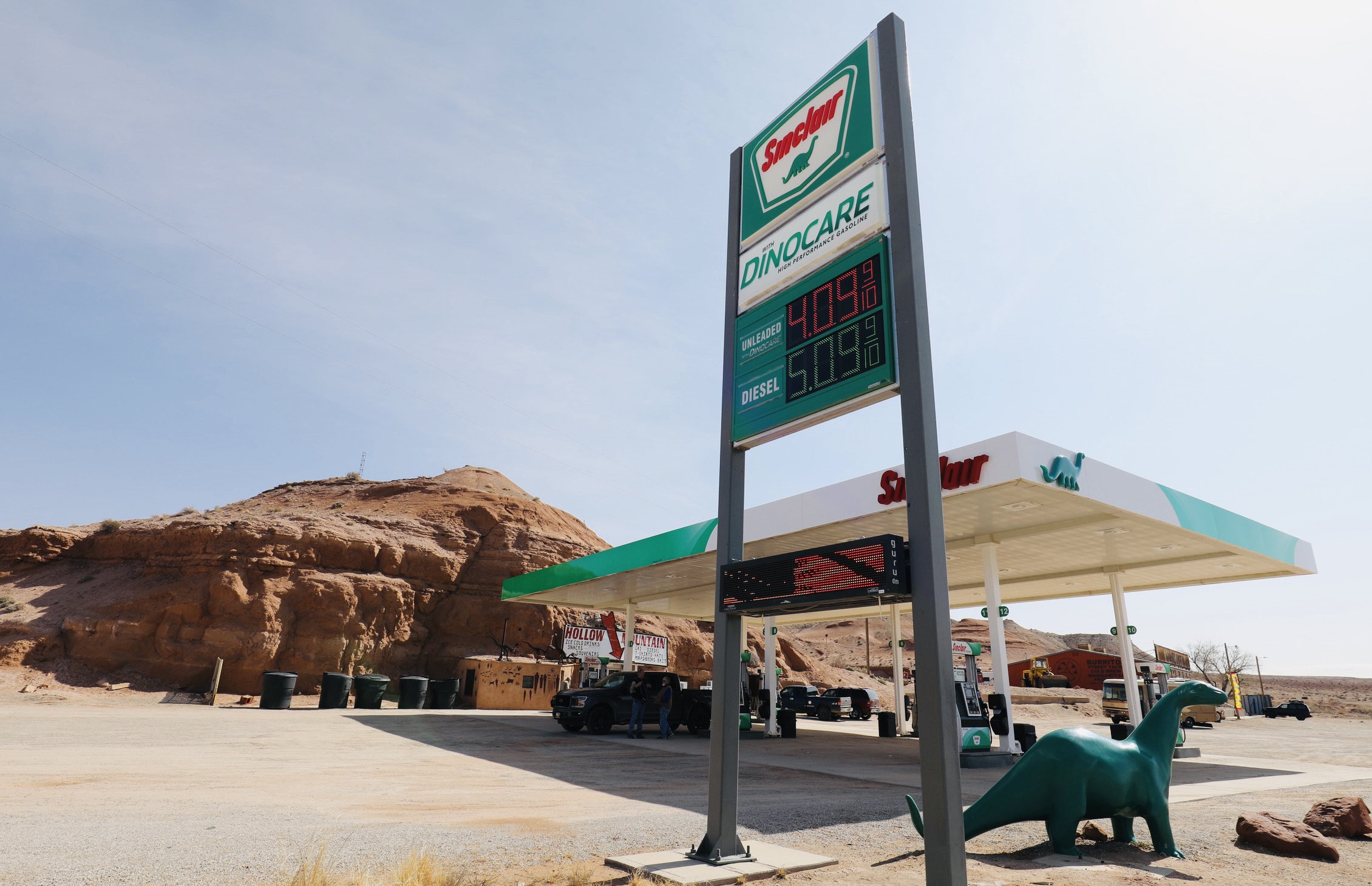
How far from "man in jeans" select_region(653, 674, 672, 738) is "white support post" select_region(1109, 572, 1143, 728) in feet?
38.3

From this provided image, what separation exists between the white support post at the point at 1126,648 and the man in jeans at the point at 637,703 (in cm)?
1227

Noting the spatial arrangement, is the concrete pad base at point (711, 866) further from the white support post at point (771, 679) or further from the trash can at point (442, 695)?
the trash can at point (442, 695)

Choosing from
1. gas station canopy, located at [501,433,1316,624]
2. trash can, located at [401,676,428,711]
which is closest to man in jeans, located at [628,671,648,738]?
gas station canopy, located at [501,433,1316,624]

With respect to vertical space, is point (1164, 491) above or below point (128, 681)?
above

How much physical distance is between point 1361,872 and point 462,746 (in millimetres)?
13991

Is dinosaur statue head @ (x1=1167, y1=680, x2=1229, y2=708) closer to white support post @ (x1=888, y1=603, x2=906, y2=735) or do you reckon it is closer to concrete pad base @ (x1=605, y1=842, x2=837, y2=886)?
concrete pad base @ (x1=605, y1=842, x2=837, y2=886)

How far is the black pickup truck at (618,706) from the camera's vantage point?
20688mm

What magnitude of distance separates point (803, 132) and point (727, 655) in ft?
17.4

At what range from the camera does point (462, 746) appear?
15375 millimetres

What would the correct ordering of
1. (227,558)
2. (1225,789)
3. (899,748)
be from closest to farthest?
(1225,789) → (899,748) → (227,558)

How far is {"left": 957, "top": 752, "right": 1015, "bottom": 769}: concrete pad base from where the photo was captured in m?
15.2

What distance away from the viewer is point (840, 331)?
6527 millimetres

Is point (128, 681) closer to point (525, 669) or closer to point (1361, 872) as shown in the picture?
point (525, 669)

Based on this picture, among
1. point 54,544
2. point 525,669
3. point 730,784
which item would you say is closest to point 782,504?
point 730,784
